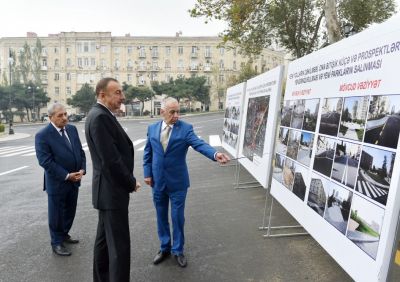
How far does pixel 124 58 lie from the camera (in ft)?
268

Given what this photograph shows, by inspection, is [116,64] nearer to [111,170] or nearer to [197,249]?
[197,249]

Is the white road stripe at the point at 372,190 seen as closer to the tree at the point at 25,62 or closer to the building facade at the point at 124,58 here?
the building facade at the point at 124,58

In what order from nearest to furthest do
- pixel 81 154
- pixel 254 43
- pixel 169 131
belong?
pixel 169 131 → pixel 81 154 → pixel 254 43

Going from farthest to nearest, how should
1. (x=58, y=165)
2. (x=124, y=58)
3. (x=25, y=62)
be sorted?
(x=124, y=58) → (x=25, y=62) → (x=58, y=165)

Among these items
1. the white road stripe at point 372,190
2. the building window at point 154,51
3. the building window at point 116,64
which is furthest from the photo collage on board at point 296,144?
the building window at point 116,64

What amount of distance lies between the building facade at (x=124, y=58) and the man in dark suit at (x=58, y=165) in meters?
76.4

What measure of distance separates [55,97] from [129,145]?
88.3 m

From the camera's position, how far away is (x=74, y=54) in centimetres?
8150

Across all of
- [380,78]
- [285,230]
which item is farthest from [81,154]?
[380,78]

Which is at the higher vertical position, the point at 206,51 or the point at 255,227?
the point at 206,51

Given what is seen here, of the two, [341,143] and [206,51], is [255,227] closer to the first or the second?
[341,143]

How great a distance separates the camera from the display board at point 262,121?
5293 millimetres

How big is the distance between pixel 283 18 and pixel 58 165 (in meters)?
15.0

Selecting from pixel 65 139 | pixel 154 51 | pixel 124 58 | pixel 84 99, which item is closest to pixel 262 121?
pixel 65 139
